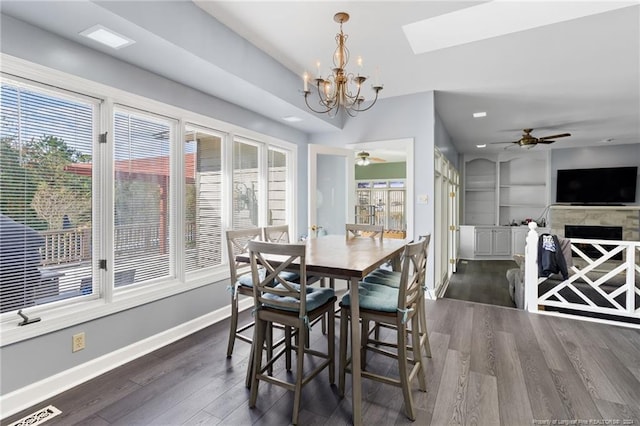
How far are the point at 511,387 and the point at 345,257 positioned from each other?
1.44 m

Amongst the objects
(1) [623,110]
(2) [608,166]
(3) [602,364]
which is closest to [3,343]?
(3) [602,364]

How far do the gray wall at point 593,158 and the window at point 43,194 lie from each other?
9.30m

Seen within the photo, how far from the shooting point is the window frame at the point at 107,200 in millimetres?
2035

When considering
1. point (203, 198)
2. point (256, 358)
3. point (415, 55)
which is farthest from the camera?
point (203, 198)

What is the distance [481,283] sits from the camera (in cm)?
574

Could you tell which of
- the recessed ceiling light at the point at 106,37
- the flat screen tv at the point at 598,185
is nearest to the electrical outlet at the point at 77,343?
the recessed ceiling light at the point at 106,37

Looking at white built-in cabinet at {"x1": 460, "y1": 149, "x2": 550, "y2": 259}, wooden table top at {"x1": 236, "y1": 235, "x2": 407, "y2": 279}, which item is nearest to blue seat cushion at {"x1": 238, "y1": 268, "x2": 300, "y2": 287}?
wooden table top at {"x1": 236, "y1": 235, "x2": 407, "y2": 279}

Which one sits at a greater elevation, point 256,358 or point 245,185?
point 245,185

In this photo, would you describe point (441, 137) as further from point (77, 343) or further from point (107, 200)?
point (77, 343)

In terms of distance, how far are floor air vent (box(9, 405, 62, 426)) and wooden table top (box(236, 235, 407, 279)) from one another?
141 centimetres

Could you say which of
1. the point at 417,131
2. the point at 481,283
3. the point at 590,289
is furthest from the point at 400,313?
the point at 481,283

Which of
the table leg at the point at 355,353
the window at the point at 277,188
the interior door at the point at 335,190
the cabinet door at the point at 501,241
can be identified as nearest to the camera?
the table leg at the point at 355,353

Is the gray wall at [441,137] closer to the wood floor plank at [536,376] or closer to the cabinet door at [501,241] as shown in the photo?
the wood floor plank at [536,376]

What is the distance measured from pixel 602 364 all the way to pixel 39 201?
4297 mm
